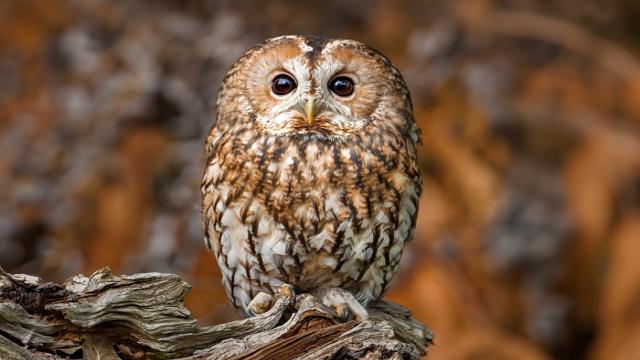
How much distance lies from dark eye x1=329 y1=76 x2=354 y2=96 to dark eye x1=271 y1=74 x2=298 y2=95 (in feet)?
0.29

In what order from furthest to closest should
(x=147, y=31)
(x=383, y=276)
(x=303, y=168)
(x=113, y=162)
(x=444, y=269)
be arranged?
(x=147, y=31)
(x=113, y=162)
(x=444, y=269)
(x=383, y=276)
(x=303, y=168)

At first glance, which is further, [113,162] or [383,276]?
[113,162]

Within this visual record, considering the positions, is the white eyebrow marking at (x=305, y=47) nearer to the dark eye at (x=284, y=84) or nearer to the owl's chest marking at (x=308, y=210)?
the dark eye at (x=284, y=84)

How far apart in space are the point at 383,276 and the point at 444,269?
1.56 metres

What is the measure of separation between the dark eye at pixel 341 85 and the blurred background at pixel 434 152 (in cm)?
167

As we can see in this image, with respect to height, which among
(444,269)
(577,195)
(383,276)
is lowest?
(383,276)

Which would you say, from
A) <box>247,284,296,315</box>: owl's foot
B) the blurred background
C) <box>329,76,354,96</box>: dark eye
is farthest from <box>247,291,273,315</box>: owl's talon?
the blurred background

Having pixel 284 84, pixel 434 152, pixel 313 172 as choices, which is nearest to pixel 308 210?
pixel 313 172

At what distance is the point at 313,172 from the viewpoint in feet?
8.13

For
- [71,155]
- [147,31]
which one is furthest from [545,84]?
[71,155]

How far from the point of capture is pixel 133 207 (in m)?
4.45

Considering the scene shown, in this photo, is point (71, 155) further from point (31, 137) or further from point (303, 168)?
point (303, 168)

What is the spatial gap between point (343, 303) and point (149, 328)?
20.8 inches

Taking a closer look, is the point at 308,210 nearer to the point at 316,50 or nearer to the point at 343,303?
the point at 343,303
